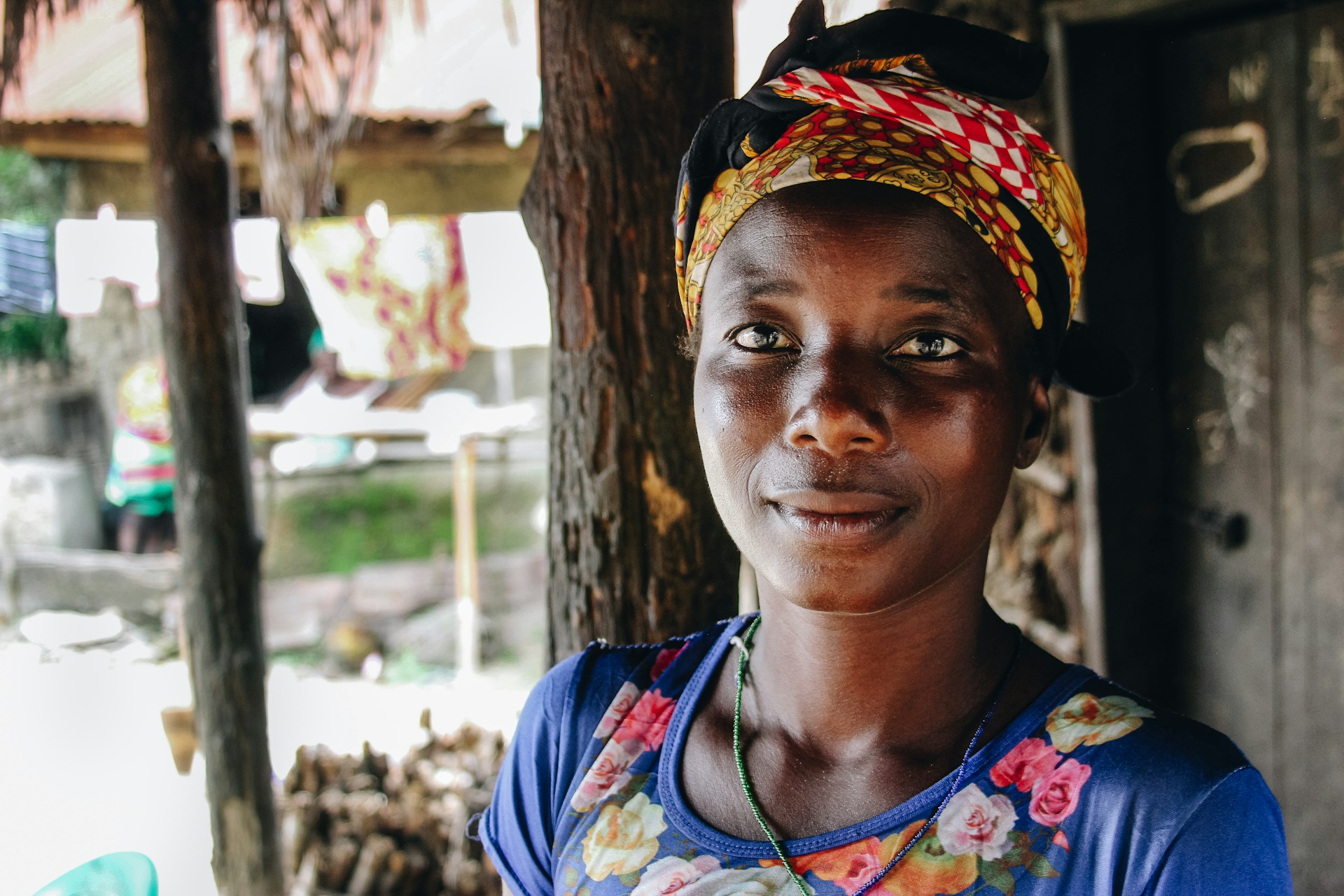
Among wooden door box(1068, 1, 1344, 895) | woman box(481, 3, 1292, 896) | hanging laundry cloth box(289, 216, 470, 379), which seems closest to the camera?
woman box(481, 3, 1292, 896)

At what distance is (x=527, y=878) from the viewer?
1.39 meters

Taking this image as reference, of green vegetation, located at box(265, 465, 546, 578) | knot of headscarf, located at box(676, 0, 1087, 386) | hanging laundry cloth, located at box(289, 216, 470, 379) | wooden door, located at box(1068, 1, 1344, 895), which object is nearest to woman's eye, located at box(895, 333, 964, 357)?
knot of headscarf, located at box(676, 0, 1087, 386)

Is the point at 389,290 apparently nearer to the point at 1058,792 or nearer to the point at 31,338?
the point at 31,338

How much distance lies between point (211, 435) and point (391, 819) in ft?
4.75

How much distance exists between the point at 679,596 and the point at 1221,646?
1.84 metres

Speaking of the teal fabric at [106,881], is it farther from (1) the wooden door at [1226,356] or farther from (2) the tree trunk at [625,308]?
(1) the wooden door at [1226,356]

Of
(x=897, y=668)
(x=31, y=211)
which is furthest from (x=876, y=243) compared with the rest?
(x=31, y=211)

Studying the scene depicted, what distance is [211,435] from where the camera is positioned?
11.9 ft

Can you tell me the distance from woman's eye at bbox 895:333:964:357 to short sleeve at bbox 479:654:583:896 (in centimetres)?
63

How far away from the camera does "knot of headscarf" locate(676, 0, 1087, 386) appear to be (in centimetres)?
119

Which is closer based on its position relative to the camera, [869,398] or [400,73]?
[869,398]

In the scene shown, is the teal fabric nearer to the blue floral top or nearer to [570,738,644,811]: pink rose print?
the blue floral top

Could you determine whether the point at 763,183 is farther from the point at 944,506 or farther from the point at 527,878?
the point at 527,878

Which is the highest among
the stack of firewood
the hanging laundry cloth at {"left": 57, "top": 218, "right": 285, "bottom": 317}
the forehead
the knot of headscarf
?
the hanging laundry cloth at {"left": 57, "top": 218, "right": 285, "bottom": 317}
